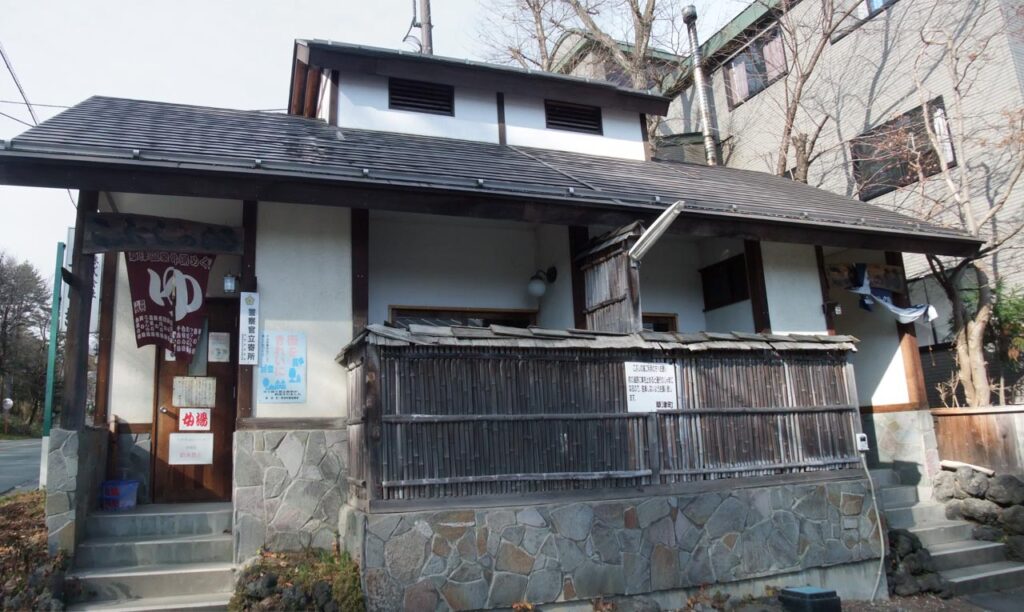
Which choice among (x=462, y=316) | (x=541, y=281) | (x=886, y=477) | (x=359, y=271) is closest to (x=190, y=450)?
(x=359, y=271)

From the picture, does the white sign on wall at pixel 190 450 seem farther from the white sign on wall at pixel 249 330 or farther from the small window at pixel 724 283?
the small window at pixel 724 283

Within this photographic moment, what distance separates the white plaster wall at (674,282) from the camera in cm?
1027

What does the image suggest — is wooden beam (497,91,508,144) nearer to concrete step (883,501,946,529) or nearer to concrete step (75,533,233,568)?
concrete step (75,533,233,568)

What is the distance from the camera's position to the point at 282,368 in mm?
7035

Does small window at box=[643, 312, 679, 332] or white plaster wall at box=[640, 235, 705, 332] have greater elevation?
white plaster wall at box=[640, 235, 705, 332]

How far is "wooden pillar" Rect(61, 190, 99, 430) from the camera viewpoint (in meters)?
6.17

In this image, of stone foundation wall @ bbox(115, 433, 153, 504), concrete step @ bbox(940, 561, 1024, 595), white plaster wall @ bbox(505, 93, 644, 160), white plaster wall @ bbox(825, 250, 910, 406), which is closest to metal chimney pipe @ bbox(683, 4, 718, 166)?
white plaster wall @ bbox(505, 93, 644, 160)

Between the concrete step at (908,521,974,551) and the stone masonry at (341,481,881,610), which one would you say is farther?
the concrete step at (908,521,974,551)

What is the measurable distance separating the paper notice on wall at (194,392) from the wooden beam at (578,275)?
15.2ft

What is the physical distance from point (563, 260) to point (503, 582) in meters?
4.49

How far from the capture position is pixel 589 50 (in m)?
20.6

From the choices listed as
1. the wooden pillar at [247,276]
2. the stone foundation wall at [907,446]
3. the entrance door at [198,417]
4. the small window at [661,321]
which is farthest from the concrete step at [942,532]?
the entrance door at [198,417]

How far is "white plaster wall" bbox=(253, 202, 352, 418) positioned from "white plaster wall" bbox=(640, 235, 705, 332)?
4.72 metres

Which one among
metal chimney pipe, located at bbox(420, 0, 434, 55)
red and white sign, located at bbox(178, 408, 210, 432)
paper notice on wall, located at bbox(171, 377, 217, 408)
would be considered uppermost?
metal chimney pipe, located at bbox(420, 0, 434, 55)
